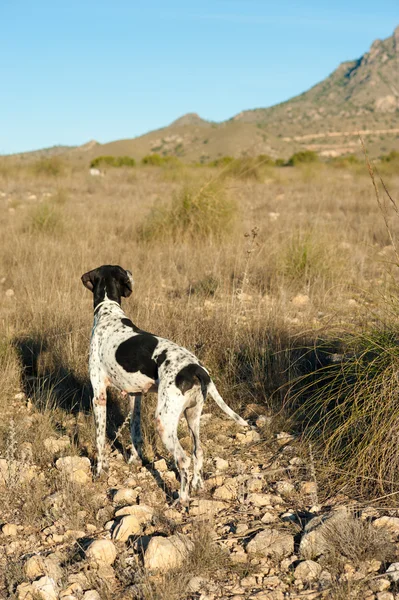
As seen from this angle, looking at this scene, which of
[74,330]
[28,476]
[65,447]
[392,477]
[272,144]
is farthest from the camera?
[272,144]

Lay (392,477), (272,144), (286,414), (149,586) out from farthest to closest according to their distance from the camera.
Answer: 1. (272,144)
2. (286,414)
3. (392,477)
4. (149,586)

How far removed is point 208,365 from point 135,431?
130 cm

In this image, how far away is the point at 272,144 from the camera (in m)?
60.6

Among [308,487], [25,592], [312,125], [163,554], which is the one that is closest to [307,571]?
[163,554]

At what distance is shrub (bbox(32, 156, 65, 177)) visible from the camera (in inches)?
957

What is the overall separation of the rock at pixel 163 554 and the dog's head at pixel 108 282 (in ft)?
6.20

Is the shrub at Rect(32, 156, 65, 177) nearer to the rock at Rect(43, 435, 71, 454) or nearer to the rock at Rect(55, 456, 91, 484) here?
the rock at Rect(43, 435, 71, 454)

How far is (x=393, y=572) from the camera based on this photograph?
2592mm

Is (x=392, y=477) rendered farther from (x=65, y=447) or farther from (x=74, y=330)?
(x=74, y=330)

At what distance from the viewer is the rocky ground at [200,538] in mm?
2564

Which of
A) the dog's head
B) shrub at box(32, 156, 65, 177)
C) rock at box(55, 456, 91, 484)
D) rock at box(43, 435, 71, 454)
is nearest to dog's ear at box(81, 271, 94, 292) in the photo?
the dog's head

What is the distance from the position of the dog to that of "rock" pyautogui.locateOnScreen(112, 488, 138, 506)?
0.99 ft

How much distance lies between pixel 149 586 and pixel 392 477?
4.90ft

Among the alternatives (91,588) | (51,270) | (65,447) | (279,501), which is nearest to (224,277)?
(51,270)
